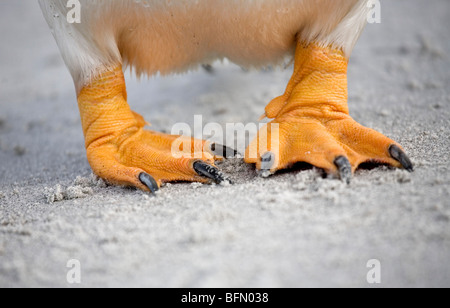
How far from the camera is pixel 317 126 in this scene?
1817 millimetres

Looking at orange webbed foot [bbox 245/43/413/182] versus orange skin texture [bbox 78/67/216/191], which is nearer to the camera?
orange webbed foot [bbox 245/43/413/182]

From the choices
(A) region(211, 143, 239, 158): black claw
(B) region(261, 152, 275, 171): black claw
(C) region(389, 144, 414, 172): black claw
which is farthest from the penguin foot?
(C) region(389, 144, 414, 172): black claw

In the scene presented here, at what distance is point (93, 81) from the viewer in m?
1.93

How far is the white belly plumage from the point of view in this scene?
67.4 inches

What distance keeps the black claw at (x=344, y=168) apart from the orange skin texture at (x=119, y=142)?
20.2 inches

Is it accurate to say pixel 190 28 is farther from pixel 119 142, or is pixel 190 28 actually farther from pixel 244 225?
pixel 244 225

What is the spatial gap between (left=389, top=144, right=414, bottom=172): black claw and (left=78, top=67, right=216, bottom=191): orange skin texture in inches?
27.3

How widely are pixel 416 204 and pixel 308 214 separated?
1.08ft

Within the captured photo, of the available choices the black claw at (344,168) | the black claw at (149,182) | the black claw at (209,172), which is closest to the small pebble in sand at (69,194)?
the black claw at (149,182)

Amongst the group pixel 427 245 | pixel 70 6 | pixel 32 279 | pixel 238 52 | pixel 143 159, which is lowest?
pixel 32 279

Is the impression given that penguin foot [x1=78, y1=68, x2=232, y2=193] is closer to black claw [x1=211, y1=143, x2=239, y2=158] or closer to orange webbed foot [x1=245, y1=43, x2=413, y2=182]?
black claw [x1=211, y1=143, x2=239, y2=158]

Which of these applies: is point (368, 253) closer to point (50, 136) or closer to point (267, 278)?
point (267, 278)

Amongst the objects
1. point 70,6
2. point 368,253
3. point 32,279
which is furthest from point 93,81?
point 368,253

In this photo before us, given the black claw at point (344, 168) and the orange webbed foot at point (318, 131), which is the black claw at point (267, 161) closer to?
the orange webbed foot at point (318, 131)
